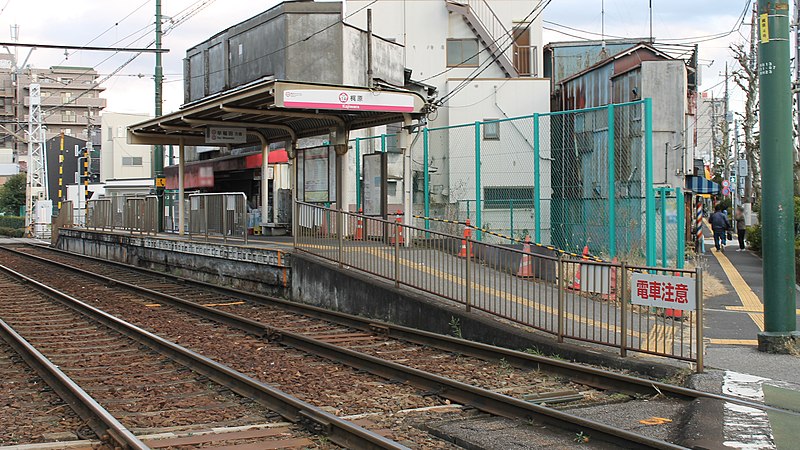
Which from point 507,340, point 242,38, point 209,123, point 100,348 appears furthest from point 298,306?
point 242,38

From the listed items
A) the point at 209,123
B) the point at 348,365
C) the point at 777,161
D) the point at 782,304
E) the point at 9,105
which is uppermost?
the point at 9,105

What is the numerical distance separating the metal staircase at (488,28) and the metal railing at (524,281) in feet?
67.2

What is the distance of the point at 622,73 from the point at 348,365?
56.0ft

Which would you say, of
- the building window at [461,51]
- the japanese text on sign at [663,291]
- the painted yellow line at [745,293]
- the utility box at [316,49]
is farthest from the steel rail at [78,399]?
the building window at [461,51]

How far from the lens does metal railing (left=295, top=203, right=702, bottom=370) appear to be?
10.1 m

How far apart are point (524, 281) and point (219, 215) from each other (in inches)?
456

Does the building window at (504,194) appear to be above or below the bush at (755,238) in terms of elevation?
above

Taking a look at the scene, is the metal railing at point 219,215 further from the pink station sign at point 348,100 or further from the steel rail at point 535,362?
the steel rail at point 535,362

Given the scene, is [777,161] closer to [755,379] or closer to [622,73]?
[755,379]

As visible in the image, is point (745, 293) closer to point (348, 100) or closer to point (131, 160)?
point (348, 100)

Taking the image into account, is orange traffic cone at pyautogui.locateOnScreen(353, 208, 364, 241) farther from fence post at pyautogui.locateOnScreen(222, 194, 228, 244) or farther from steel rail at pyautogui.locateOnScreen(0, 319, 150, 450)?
fence post at pyautogui.locateOnScreen(222, 194, 228, 244)

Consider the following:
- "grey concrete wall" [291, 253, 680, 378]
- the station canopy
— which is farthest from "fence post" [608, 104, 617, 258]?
"grey concrete wall" [291, 253, 680, 378]

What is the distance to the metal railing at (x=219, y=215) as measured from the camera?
65.7 ft

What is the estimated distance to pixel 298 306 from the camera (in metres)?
15.2
